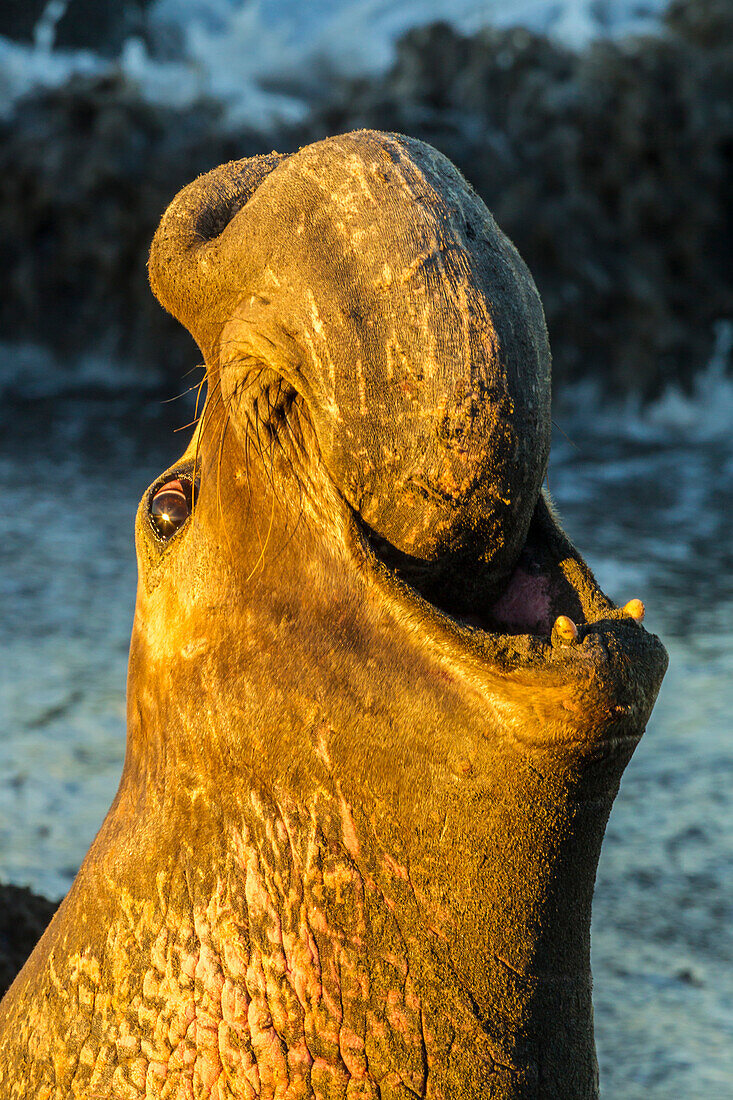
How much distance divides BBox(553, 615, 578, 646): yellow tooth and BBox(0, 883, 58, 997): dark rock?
1.27 m

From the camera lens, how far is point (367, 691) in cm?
104

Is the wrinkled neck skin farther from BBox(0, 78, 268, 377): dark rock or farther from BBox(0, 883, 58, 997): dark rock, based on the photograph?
BBox(0, 78, 268, 377): dark rock

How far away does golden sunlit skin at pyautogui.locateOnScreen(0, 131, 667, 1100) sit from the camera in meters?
0.99

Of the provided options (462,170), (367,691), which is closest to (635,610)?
(367,691)

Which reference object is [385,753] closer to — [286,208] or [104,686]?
[286,208]

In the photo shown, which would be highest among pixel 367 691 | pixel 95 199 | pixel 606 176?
pixel 606 176

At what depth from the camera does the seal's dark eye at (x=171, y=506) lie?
1.23 meters

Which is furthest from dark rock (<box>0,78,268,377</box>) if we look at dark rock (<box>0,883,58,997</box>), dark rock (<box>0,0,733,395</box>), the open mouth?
the open mouth

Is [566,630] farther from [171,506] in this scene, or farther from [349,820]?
[171,506]

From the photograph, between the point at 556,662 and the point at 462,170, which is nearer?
the point at 556,662

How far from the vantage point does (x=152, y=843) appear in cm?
117

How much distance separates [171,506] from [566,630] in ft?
1.51

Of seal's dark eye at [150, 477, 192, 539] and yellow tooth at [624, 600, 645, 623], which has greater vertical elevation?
yellow tooth at [624, 600, 645, 623]

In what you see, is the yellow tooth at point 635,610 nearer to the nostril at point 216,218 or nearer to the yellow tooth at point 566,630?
the yellow tooth at point 566,630
